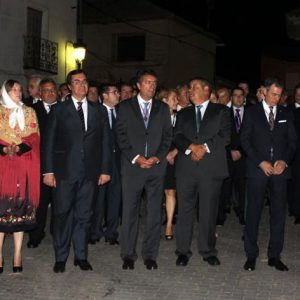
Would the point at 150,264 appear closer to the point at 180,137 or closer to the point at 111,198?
the point at 111,198

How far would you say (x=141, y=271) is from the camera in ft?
21.1

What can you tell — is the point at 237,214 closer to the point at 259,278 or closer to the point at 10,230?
the point at 259,278

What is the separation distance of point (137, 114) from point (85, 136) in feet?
2.17

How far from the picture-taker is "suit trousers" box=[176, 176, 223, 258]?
6781mm

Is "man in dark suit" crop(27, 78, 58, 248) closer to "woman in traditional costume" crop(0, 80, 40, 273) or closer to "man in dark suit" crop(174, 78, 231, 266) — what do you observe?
"woman in traditional costume" crop(0, 80, 40, 273)

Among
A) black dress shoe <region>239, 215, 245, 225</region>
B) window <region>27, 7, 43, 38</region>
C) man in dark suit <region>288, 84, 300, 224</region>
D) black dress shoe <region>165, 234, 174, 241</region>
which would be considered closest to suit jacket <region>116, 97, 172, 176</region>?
black dress shoe <region>165, 234, 174, 241</region>

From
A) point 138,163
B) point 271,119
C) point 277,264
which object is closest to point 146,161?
point 138,163

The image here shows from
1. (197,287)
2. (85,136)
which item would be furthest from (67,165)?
(197,287)

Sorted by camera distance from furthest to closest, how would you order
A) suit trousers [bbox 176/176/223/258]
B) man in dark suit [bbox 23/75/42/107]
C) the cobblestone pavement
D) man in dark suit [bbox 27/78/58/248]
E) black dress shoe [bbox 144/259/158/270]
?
man in dark suit [bbox 23/75/42/107]
man in dark suit [bbox 27/78/58/248]
suit trousers [bbox 176/176/223/258]
black dress shoe [bbox 144/259/158/270]
the cobblestone pavement

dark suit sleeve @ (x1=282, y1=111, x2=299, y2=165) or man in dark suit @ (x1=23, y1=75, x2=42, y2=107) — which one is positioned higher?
man in dark suit @ (x1=23, y1=75, x2=42, y2=107)

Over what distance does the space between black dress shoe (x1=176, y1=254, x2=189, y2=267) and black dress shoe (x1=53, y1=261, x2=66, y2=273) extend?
133 centimetres

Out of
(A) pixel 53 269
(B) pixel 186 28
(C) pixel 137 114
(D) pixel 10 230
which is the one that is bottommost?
(A) pixel 53 269

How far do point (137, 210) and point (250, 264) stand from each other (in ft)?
4.76

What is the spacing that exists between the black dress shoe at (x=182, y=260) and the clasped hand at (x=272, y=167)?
1.39 meters
